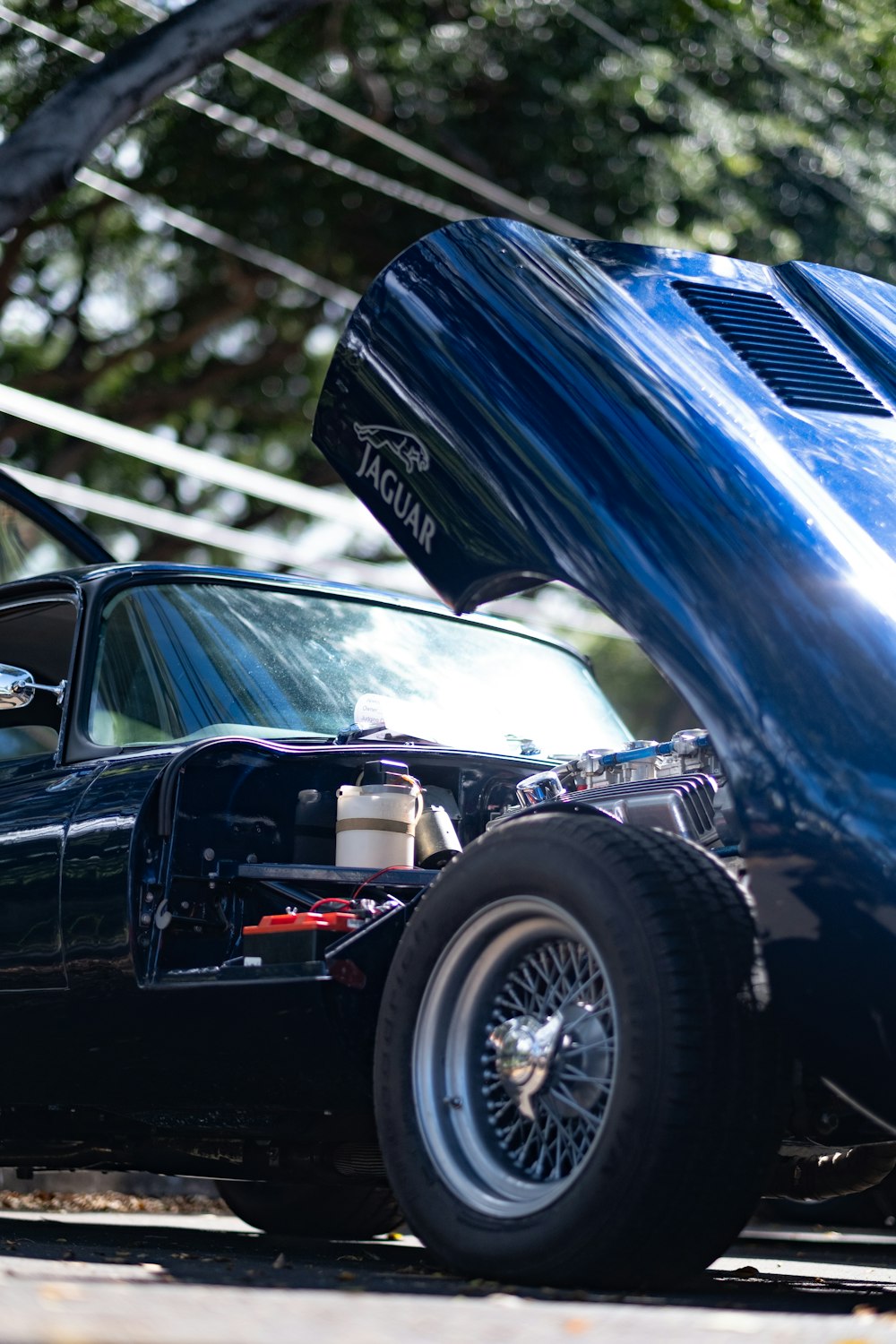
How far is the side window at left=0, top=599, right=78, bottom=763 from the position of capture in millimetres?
5738

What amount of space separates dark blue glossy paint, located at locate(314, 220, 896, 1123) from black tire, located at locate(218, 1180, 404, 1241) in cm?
276

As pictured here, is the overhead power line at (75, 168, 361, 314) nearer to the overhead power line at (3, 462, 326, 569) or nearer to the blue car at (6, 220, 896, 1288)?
the overhead power line at (3, 462, 326, 569)

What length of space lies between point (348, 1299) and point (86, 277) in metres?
18.1

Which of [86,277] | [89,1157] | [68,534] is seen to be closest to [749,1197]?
[89,1157]

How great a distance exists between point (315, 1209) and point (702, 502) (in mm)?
3582

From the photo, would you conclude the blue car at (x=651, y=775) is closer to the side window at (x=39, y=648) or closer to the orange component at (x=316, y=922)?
the orange component at (x=316, y=922)

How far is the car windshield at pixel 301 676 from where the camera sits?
5.13 metres

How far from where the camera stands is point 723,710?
3.58 meters

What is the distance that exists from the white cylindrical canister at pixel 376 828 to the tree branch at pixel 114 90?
5.43 meters

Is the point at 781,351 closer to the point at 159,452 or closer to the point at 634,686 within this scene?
the point at 159,452

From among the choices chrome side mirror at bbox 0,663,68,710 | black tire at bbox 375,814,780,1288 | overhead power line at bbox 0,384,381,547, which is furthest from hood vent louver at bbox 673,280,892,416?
overhead power line at bbox 0,384,381,547


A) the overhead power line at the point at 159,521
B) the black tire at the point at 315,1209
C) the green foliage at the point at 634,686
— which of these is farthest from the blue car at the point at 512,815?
the green foliage at the point at 634,686

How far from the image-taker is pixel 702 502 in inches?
151

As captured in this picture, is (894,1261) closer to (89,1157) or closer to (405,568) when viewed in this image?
(89,1157)
